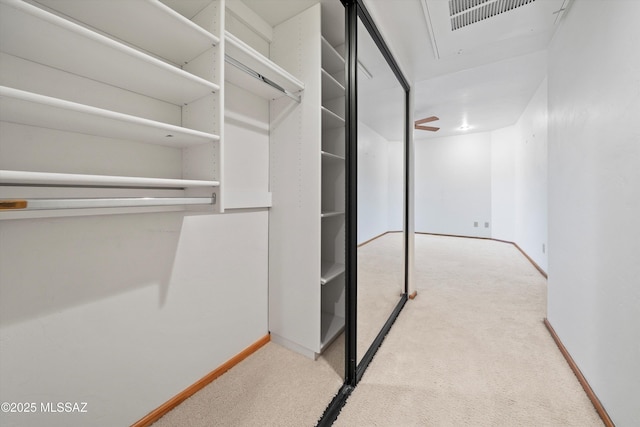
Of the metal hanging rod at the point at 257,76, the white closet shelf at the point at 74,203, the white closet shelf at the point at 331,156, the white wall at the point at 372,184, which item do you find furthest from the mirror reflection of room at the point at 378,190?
the white closet shelf at the point at 74,203

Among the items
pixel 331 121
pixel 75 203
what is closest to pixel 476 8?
pixel 331 121

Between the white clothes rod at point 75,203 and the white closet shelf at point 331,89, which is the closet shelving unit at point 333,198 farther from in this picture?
the white clothes rod at point 75,203

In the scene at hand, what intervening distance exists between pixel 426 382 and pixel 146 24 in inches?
88.4

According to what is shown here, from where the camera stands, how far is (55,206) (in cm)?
69

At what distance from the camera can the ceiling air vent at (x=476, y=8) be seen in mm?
1579

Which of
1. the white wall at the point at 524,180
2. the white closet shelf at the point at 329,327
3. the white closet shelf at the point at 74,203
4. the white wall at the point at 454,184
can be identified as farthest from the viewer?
the white wall at the point at 454,184

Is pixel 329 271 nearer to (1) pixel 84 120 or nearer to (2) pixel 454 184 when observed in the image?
(1) pixel 84 120

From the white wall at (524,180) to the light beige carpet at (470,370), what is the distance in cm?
145

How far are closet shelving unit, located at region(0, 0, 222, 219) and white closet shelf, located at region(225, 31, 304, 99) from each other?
14 centimetres

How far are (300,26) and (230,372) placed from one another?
7.50 ft

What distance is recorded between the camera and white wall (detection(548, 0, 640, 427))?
103 centimetres

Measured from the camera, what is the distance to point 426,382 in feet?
4.67

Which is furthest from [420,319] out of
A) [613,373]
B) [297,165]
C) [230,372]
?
[297,165]

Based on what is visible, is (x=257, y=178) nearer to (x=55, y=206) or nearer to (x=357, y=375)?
(x=55, y=206)
